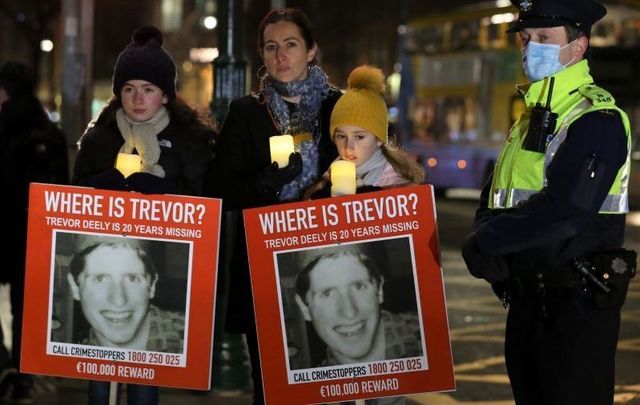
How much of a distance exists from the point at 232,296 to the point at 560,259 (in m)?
1.79

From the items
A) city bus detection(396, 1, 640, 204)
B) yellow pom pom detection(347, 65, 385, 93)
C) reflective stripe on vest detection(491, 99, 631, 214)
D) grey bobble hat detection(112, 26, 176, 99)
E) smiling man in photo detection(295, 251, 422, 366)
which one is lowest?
smiling man in photo detection(295, 251, 422, 366)

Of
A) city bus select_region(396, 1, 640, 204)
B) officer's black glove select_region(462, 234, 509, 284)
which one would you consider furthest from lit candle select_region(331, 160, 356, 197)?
city bus select_region(396, 1, 640, 204)

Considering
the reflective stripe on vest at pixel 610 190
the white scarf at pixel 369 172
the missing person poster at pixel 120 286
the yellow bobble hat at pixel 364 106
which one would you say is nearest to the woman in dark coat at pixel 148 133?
the missing person poster at pixel 120 286

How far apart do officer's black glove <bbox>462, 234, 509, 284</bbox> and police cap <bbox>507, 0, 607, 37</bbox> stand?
2.50 feet

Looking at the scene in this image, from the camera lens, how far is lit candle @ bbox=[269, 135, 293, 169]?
532cm

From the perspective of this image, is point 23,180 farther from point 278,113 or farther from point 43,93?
point 43,93

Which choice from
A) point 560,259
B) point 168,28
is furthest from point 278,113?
point 168,28

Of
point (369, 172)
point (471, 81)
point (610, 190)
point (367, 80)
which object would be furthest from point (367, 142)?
point (471, 81)

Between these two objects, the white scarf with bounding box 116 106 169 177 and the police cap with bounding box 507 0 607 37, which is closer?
the police cap with bounding box 507 0 607 37

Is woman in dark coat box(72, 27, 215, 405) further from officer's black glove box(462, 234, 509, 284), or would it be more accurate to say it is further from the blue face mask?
the blue face mask

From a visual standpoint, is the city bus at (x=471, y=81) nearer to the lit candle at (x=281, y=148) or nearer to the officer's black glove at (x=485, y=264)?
the lit candle at (x=281, y=148)

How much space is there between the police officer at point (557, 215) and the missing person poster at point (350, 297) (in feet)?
1.75

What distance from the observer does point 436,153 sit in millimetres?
29047

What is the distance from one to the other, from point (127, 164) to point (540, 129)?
70.6 inches
